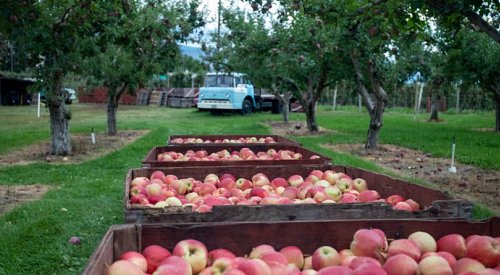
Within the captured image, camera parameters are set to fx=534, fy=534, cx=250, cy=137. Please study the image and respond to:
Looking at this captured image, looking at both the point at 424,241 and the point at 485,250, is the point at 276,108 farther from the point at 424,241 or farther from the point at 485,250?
the point at 485,250

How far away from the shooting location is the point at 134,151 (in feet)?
44.3

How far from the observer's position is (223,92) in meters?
31.5

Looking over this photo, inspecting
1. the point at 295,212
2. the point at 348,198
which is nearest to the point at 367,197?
the point at 348,198

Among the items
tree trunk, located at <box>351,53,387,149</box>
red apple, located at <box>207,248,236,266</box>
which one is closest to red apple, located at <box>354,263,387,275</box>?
red apple, located at <box>207,248,236,266</box>

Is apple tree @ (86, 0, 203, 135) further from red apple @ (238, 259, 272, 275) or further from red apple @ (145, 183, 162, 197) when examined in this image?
red apple @ (238, 259, 272, 275)

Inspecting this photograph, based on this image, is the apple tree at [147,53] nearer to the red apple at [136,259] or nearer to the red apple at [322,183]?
the red apple at [322,183]

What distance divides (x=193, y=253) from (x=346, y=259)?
26.7 inches

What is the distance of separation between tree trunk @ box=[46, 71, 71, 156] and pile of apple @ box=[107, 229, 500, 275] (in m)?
10.1

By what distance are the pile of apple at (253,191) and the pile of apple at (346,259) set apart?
0.84 meters

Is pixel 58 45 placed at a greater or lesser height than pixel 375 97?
greater

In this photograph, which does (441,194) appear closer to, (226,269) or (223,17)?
(226,269)

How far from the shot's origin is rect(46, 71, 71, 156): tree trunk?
1169 centimetres

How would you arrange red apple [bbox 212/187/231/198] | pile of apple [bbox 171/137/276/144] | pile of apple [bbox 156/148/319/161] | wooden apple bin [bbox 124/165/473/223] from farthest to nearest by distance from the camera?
pile of apple [bbox 171/137/276/144] < pile of apple [bbox 156/148/319/161] < red apple [bbox 212/187/231/198] < wooden apple bin [bbox 124/165/473/223]

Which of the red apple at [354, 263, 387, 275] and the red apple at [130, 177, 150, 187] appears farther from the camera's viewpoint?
the red apple at [130, 177, 150, 187]
